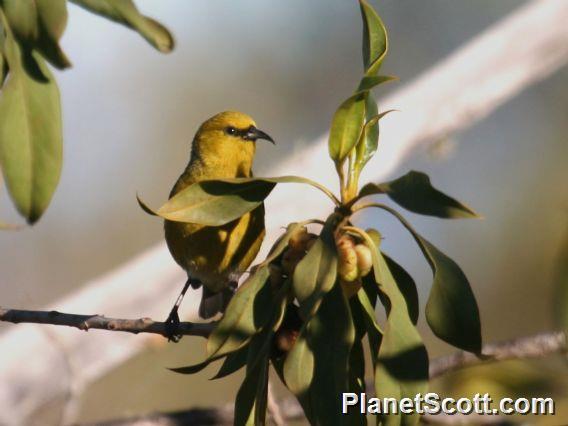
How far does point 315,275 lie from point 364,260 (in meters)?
0.17

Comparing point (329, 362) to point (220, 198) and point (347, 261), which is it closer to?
point (347, 261)

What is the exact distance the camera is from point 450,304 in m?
2.28

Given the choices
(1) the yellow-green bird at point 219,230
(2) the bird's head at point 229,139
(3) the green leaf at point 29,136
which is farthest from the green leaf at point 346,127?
(2) the bird's head at point 229,139

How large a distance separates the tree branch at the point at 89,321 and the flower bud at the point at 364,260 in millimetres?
511

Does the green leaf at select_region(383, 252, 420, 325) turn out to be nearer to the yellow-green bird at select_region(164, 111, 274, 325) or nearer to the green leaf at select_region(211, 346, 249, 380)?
the green leaf at select_region(211, 346, 249, 380)

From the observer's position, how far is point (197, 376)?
21.9ft

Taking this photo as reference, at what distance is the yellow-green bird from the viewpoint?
364cm

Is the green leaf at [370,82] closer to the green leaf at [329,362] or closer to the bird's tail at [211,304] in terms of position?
the green leaf at [329,362]

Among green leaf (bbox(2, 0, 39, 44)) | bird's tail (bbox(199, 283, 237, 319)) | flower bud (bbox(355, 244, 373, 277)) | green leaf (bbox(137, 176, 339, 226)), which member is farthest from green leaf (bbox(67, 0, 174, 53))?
bird's tail (bbox(199, 283, 237, 319))

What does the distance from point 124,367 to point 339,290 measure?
4.72m

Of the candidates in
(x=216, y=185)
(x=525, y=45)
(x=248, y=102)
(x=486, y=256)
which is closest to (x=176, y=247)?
(x=216, y=185)

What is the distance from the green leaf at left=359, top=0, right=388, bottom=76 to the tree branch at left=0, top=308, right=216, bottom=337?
0.82m

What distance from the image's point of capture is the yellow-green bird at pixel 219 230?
3.64m

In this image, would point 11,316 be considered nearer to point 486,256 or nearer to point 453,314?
point 453,314
